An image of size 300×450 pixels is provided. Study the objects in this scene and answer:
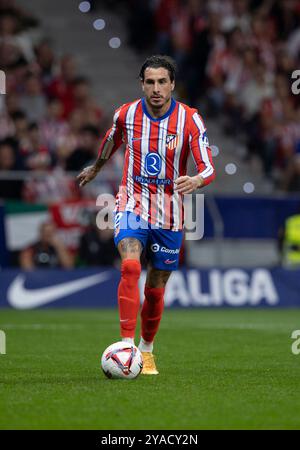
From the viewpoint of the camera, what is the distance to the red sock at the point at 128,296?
7.77m

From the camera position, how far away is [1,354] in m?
9.47

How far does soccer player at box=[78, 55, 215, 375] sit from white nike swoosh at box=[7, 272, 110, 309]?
26.1 ft

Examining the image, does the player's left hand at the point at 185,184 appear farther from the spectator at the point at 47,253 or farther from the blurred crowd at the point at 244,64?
the blurred crowd at the point at 244,64

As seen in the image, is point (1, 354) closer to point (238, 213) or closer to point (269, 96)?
point (238, 213)

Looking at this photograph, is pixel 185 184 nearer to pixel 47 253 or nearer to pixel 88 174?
pixel 88 174

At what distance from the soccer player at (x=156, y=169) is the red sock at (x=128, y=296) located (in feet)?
0.27

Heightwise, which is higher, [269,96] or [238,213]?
[269,96]

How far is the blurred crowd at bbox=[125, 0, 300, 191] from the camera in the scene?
1942cm

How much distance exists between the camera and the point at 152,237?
26.9ft

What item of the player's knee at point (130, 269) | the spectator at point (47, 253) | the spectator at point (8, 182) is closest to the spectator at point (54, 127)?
the spectator at point (8, 182)

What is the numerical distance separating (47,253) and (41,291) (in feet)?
1.97

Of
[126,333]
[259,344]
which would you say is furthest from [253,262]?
[126,333]

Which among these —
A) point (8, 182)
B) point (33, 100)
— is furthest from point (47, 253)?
point (33, 100)
